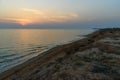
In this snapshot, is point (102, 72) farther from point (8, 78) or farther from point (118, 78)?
point (8, 78)

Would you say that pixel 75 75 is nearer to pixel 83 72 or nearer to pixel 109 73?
pixel 83 72

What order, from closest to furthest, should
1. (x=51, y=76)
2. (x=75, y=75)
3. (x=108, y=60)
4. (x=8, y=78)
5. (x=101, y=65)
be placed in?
(x=75, y=75), (x=51, y=76), (x=101, y=65), (x=108, y=60), (x=8, y=78)

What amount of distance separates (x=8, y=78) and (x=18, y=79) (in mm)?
1727

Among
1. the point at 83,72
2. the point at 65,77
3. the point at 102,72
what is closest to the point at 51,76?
the point at 65,77

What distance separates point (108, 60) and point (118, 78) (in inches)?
136

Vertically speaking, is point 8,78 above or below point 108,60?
below

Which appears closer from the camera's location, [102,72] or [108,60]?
[102,72]

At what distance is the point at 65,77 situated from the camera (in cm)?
951

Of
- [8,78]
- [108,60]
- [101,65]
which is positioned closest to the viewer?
[101,65]

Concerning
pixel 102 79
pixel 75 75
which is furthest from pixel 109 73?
pixel 75 75

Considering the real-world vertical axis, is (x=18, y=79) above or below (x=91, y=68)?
below

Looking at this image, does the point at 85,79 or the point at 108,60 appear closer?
the point at 85,79

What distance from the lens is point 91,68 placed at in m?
10.4

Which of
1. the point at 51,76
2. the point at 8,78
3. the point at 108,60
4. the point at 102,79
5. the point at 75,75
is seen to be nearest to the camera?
the point at 102,79
